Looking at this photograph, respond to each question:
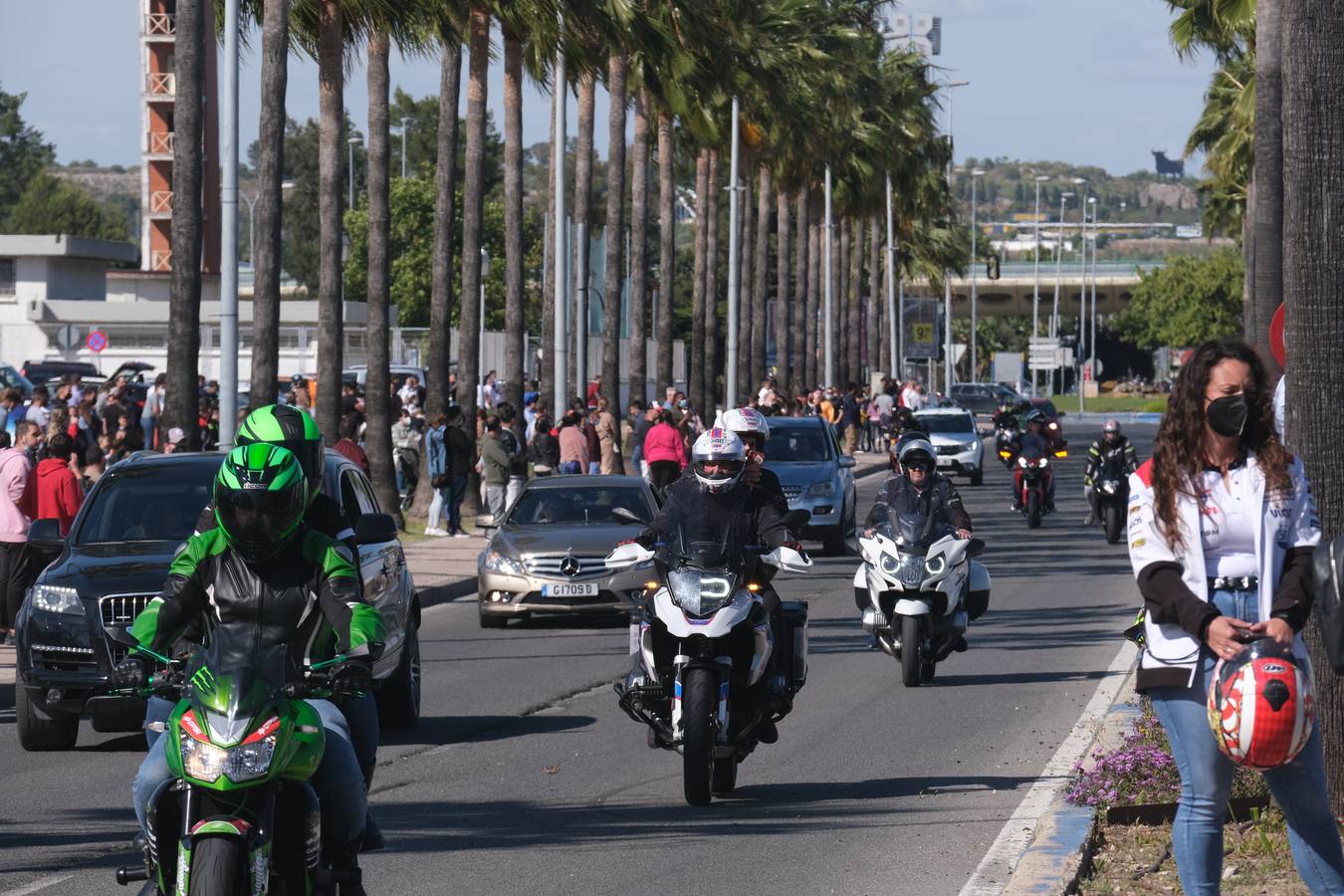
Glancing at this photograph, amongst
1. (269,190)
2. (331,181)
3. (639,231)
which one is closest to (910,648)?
(269,190)

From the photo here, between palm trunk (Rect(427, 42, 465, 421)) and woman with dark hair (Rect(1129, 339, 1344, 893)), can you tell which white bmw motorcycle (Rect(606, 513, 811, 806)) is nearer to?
woman with dark hair (Rect(1129, 339, 1344, 893))

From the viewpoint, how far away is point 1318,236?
8.02 meters

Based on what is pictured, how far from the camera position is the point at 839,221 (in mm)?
75000

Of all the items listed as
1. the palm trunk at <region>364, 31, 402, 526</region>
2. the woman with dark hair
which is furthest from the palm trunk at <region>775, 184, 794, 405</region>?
the woman with dark hair

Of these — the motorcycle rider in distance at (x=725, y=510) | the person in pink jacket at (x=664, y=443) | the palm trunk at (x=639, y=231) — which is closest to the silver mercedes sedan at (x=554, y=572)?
the motorcycle rider in distance at (x=725, y=510)

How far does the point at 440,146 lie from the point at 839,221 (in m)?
45.1

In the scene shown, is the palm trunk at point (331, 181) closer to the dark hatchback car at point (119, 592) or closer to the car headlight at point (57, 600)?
the dark hatchback car at point (119, 592)

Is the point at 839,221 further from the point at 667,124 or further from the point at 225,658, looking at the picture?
the point at 225,658

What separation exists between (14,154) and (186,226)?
381 ft

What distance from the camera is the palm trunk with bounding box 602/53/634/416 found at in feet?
131

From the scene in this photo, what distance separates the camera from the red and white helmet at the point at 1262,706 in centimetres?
550

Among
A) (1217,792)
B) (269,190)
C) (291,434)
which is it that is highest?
(269,190)

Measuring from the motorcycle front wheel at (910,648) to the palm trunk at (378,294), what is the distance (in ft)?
50.5

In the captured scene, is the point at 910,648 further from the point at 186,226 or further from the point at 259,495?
the point at 186,226
